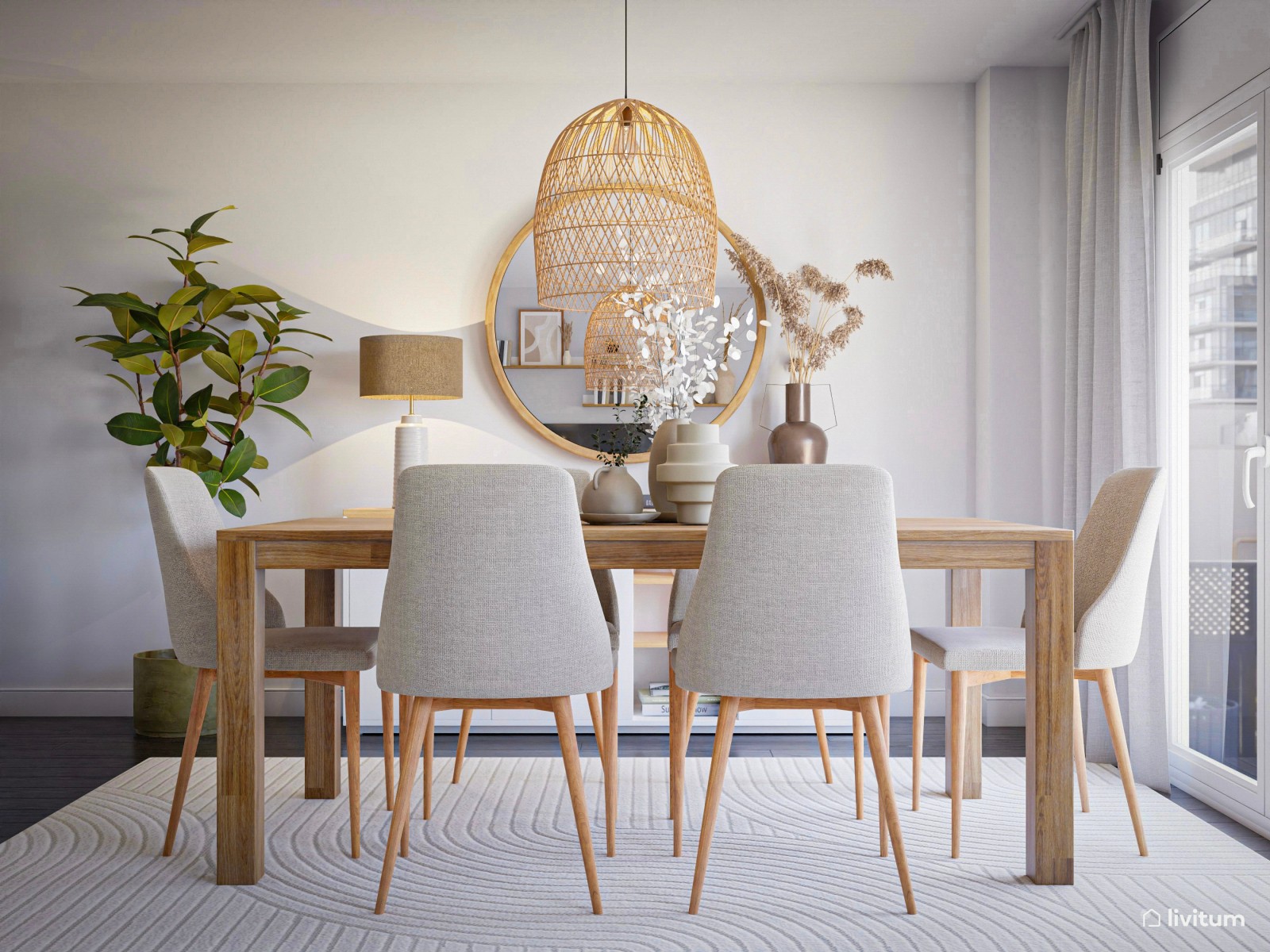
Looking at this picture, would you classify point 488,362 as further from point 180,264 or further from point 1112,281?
point 1112,281

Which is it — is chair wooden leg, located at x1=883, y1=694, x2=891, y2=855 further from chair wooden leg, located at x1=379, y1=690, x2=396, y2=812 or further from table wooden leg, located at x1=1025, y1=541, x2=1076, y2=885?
chair wooden leg, located at x1=379, y1=690, x2=396, y2=812

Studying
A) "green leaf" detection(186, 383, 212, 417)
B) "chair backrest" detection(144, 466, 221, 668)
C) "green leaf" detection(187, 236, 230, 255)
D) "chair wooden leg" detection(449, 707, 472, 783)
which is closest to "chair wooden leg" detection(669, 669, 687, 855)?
"chair wooden leg" detection(449, 707, 472, 783)

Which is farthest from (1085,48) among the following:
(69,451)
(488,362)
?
(69,451)

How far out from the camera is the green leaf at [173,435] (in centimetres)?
353

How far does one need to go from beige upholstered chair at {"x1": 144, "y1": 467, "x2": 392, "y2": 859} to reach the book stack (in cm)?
145

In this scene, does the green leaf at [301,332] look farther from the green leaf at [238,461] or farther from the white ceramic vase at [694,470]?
the white ceramic vase at [694,470]

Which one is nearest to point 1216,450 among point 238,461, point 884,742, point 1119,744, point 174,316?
point 1119,744

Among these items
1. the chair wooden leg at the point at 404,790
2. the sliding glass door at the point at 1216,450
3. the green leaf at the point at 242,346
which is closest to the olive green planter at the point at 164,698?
the green leaf at the point at 242,346

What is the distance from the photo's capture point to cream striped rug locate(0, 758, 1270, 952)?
1.92 meters

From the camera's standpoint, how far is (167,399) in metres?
3.63

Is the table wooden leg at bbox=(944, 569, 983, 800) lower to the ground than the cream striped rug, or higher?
higher

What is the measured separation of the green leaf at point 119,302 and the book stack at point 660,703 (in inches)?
93.9

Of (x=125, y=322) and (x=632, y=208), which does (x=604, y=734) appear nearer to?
(x=632, y=208)

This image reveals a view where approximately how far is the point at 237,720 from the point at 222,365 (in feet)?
6.11
